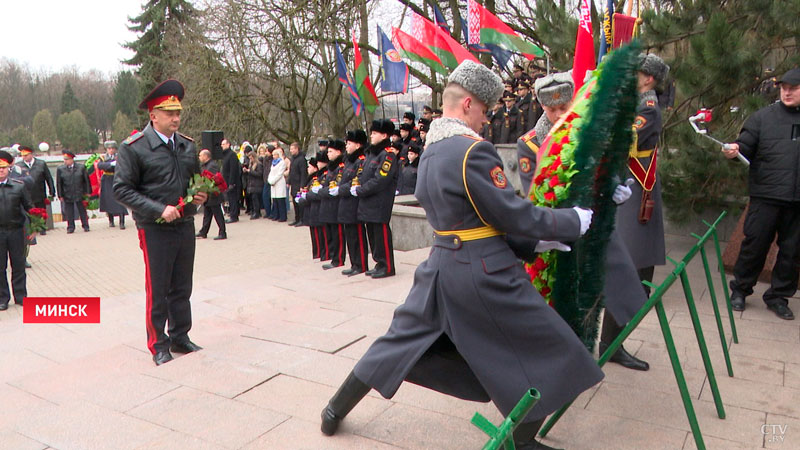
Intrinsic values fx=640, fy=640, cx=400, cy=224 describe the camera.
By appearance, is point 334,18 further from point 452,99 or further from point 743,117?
point 452,99

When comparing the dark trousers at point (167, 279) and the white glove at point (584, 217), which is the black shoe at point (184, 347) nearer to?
the dark trousers at point (167, 279)

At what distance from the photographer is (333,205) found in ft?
29.7

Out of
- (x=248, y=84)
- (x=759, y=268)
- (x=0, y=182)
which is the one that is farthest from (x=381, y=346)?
(x=248, y=84)

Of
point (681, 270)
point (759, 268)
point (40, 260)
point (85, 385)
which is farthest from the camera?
point (40, 260)

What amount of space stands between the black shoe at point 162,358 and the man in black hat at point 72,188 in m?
12.6

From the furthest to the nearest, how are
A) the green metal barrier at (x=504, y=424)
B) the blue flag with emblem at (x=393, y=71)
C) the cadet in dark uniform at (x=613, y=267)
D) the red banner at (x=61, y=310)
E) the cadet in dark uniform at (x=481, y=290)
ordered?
the blue flag with emblem at (x=393, y=71)
the red banner at (x=61, y=310)
the cadet in dark uniform at (x=613, y=267)
the cadet in dark uniform at (x=481, y=290)
the green metal barrier at (x=504, y=424)

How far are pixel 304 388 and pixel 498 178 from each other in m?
2.08

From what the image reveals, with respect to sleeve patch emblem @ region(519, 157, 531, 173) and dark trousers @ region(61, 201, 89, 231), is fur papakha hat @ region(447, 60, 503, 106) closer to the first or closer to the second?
sleeve patch emblem @ region(519, 157, 531, 173)

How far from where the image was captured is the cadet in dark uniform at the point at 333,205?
29.6ft

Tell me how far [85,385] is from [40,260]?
887cm

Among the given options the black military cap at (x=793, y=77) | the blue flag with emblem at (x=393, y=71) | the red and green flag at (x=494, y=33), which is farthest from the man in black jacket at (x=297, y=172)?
the black military cap at (x=793, y=77)

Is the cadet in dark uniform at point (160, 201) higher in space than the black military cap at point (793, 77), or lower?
lower

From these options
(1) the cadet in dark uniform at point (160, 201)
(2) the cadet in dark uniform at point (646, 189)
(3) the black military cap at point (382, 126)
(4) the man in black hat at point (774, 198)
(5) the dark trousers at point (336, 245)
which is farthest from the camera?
(5) the dark trousers at point (336, 245)

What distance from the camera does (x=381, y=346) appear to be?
9.65ft
